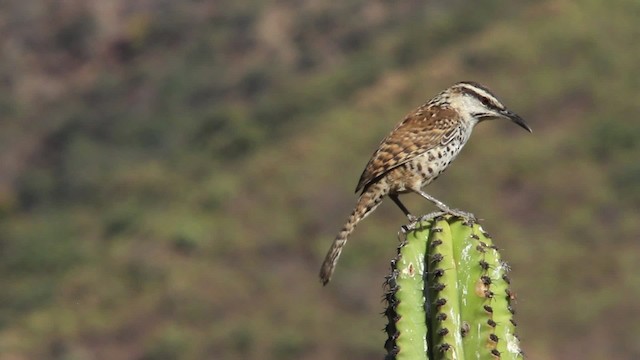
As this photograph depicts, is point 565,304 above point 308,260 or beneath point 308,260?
beneath

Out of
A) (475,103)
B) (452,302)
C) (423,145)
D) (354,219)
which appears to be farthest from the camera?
(475,103)

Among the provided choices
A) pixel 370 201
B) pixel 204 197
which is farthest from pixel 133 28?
pixel 370 201

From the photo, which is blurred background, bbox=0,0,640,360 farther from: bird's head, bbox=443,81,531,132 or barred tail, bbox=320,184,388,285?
barred tail, bbox=320,184,388,285

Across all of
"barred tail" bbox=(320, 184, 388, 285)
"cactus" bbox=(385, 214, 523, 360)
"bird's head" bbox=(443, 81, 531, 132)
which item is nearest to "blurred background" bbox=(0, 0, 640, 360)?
"bird's head" bbox=(443, 81, 531, 132)

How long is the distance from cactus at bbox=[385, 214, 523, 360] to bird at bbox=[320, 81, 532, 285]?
1519mm

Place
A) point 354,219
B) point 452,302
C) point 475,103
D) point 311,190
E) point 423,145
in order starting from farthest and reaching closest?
point 311,190 → point 475,103 → point 423,145 → point 354,219 → point 452,302

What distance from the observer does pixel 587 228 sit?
2116 centimetres

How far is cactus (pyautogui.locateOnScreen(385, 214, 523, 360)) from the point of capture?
4.34 metres

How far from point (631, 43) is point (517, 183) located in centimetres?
642

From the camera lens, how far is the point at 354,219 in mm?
6098

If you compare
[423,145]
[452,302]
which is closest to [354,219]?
[423,145]

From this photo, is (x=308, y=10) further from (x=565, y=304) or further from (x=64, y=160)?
(x=565, y=304)

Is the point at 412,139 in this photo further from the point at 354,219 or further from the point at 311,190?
the point at 311,190

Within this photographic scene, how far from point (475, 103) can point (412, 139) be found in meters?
0.42
